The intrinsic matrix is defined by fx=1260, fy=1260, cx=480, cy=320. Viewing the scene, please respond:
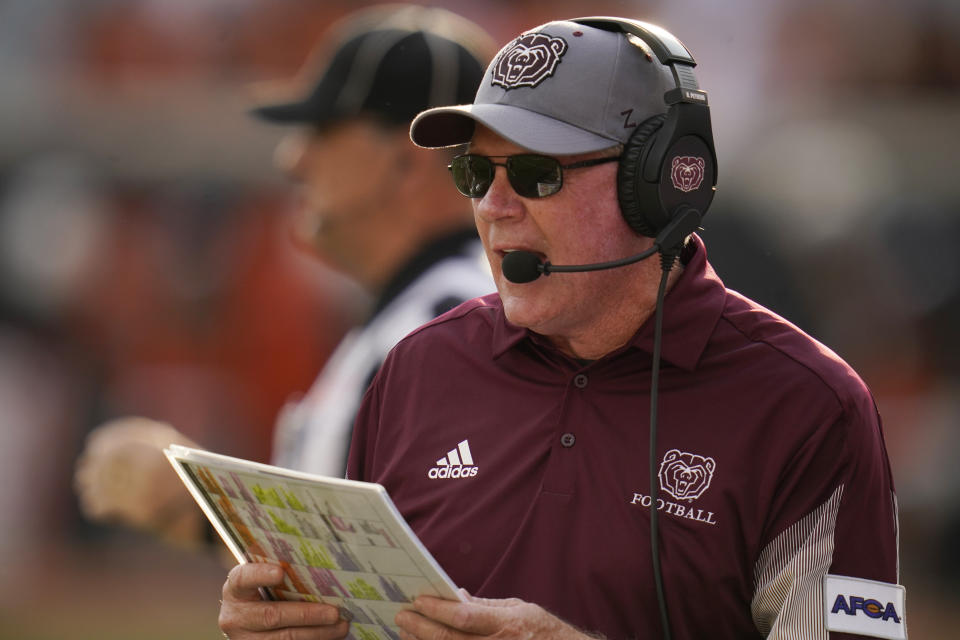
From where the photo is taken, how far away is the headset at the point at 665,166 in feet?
4.72

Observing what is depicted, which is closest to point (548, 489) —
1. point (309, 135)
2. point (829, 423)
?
point (829, 423)

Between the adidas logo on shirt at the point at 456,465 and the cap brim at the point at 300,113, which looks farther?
the cap brim at the point at 300,113

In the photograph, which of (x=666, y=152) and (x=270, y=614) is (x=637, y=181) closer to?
(x=666, y=152)

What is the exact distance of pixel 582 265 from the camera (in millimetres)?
1454

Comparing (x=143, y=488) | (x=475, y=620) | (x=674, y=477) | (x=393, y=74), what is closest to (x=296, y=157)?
(x=393, y=74)

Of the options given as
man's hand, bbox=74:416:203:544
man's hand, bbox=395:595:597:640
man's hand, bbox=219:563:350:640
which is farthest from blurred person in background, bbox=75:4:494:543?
man's hand, bbox=395:595:597:640

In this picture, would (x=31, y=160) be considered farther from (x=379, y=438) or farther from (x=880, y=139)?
(x=379, y=438)

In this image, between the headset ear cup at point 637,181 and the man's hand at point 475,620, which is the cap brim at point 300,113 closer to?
the headset ear cup at point 637,181

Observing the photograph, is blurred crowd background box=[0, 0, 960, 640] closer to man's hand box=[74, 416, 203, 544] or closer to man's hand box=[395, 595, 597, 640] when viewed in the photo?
man's hand box=[74, 416, 203, 544]

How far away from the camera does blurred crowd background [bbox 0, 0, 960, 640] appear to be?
560 centimetres

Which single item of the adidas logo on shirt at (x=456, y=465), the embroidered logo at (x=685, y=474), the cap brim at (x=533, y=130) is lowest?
the adidas logo on shirt at (x=456, y=465)

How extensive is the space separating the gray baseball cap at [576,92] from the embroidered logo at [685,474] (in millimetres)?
363

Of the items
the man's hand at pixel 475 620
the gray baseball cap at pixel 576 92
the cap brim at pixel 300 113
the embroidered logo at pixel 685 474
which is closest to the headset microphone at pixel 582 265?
the gray baseball cap at pixel 576 92

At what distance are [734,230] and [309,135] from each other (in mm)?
3077
